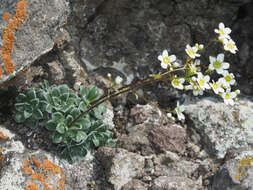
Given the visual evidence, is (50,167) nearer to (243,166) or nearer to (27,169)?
(27,169)

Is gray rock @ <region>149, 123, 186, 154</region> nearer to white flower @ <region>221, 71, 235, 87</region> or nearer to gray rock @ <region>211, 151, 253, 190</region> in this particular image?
gray rock @ <region>211, 151, 253, 190</region>


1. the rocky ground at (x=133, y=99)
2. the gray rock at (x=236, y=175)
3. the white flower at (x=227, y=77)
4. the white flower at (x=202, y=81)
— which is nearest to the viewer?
the white flower at (x=202, y=81)

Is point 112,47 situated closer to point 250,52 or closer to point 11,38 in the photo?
point 11,38

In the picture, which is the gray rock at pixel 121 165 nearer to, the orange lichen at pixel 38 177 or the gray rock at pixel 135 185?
the gray rock at pixel 135 185

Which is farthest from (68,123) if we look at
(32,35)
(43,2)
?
(43,2)

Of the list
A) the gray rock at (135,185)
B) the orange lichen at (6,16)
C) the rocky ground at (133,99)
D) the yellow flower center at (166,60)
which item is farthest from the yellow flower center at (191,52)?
the orange lichen at (6,16)

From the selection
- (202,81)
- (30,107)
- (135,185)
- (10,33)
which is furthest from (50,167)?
(202,81)
